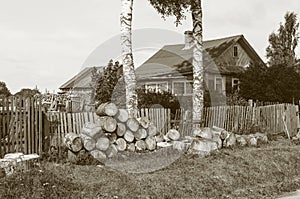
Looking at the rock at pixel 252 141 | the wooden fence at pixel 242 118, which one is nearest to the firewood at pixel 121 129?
the wooden fence at pixel 242 118

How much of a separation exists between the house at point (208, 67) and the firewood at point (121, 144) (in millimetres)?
20892

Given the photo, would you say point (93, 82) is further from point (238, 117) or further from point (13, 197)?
point (13, 197)

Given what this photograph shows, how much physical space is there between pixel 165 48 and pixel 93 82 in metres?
18.4

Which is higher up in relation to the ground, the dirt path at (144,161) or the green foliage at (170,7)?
the green foliage at (170,7)

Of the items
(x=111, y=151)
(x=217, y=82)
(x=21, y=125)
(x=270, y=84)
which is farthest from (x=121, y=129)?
(x=217, y=82)

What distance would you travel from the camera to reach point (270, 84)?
27953 millimetres

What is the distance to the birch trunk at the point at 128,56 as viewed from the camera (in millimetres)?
14562

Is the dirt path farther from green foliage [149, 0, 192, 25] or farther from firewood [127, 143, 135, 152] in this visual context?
green foliage [149, 0, 192, 25]

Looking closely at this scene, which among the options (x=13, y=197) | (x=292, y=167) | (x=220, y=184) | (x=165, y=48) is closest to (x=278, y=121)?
(x=292, y=167)

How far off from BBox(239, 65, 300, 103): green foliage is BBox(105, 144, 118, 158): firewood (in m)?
18.3

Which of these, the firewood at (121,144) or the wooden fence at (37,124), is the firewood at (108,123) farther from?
the wooden fence at (37,124)

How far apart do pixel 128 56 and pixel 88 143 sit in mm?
4935

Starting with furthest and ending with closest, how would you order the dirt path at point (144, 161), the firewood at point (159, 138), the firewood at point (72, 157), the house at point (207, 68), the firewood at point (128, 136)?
the house at point (207, 68), the firewood at point (159, 138), the firewood at point (128, 136), the firewood at point (72, 157), the dirt path at point (144, 161)

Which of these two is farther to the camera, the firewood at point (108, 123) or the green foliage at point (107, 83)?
the green foliage at point (107, 83)
